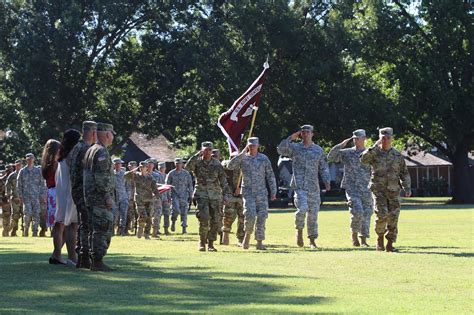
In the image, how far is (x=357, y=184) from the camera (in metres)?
22.0

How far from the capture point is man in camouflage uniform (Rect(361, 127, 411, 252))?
19266mm

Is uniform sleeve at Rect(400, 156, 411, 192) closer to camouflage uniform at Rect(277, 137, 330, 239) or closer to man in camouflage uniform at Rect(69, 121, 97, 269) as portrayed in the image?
camouflage uniform at Rect(277, 137, 330, 239)

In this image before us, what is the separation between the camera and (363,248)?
67.7 feet

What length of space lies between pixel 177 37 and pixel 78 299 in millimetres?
54359

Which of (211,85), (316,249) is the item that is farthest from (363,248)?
(211,85)

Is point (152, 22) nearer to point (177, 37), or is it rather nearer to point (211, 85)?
point (177, 37)

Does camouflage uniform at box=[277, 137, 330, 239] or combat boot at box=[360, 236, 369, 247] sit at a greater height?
camouflage uniform at box=[277, 137, 330, 239]

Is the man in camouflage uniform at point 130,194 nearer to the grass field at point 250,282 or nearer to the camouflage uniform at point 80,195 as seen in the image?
the grass field at point 250,282

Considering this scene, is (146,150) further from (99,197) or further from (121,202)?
(99,197)

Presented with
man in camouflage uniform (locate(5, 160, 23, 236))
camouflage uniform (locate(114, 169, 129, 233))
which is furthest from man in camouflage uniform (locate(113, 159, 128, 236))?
man in camouflage uniform (locate(5, 160, 23, 236))

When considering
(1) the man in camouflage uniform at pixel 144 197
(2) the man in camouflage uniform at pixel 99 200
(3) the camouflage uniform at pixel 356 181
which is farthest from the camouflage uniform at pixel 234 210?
(2) the man in camouflage uniform at pixel 99 200

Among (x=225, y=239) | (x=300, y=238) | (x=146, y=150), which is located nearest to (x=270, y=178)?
(x=300, y=238)

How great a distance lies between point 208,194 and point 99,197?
19.9ft

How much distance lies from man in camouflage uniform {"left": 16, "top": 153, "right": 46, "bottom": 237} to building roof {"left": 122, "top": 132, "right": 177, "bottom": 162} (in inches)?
2722
